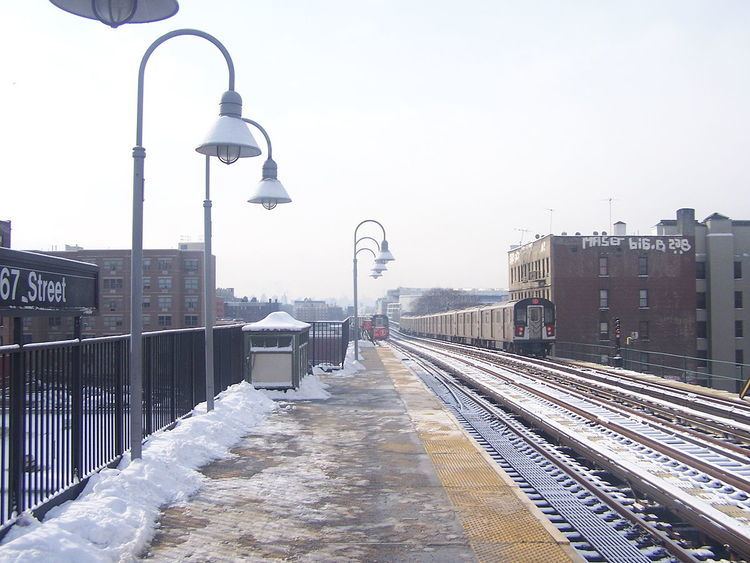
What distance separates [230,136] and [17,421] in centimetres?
535

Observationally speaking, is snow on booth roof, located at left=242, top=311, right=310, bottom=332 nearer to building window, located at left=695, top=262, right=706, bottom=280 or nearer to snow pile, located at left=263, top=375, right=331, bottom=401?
snow pile, located at left=263, top=375, right=331, bottom=401

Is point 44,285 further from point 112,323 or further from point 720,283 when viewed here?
point 112,323

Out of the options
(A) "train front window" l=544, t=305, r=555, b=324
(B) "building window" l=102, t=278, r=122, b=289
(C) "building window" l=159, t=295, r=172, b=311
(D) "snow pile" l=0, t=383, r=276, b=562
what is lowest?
(D) "snow pile" l=0, t=383, r=276, b=562

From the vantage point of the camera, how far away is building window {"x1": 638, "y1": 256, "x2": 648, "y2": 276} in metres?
57.4

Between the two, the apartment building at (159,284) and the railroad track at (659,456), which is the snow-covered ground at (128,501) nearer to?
the railroad track at (659,456)

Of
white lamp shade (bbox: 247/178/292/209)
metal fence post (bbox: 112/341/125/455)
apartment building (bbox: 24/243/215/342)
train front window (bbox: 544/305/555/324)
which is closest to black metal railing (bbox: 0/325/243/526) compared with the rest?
metal fence post (bbox: 112/341/125/455)

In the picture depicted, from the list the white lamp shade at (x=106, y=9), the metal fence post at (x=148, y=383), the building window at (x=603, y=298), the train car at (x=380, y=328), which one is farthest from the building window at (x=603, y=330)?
the white lamp shade at (x=106, y=9)

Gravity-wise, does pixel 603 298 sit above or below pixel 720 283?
below

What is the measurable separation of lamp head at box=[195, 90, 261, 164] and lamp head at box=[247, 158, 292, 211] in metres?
2.95

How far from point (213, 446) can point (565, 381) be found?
50.5ft

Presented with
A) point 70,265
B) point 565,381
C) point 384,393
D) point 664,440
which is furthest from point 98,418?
point 565,381

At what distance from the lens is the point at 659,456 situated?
10.1m

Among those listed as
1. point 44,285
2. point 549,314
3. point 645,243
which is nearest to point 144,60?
point 44,285

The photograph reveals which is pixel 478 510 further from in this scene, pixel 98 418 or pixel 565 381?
pixel 565 381
